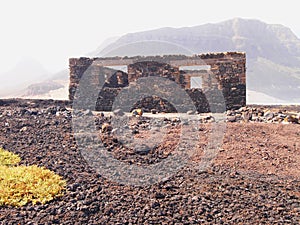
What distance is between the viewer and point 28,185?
6832 mm

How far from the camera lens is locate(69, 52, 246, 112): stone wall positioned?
57.0 feet

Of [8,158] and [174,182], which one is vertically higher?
[8,158]

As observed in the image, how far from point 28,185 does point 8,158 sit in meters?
2.17

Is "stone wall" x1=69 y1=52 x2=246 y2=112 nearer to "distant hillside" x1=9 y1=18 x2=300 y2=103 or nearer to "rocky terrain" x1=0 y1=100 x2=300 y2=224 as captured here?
"rocky terrain" x1=0 y1=100 x2=300 y2=224

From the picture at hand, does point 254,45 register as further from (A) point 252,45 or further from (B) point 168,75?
(B) point 168,75

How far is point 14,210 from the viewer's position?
20.1 feet

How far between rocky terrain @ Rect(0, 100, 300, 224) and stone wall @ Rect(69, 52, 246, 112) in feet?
17.0

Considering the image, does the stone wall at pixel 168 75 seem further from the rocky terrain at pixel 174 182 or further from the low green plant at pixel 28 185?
the low green plant at pixel 28 185

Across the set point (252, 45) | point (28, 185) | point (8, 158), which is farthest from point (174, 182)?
point (252, 45)

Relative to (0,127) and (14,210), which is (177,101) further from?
(14,210)

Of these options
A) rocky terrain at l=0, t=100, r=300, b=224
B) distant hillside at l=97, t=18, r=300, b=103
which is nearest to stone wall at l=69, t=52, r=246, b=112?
rocky terrain at l=0, t=100, r=300, b=224

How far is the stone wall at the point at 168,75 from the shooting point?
17.4 meters

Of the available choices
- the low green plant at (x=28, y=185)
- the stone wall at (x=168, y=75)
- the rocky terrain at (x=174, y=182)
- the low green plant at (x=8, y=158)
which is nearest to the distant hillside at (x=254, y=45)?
the stone wall at (x=168, y=75)

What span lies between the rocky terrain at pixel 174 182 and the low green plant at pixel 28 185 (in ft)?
0.62
